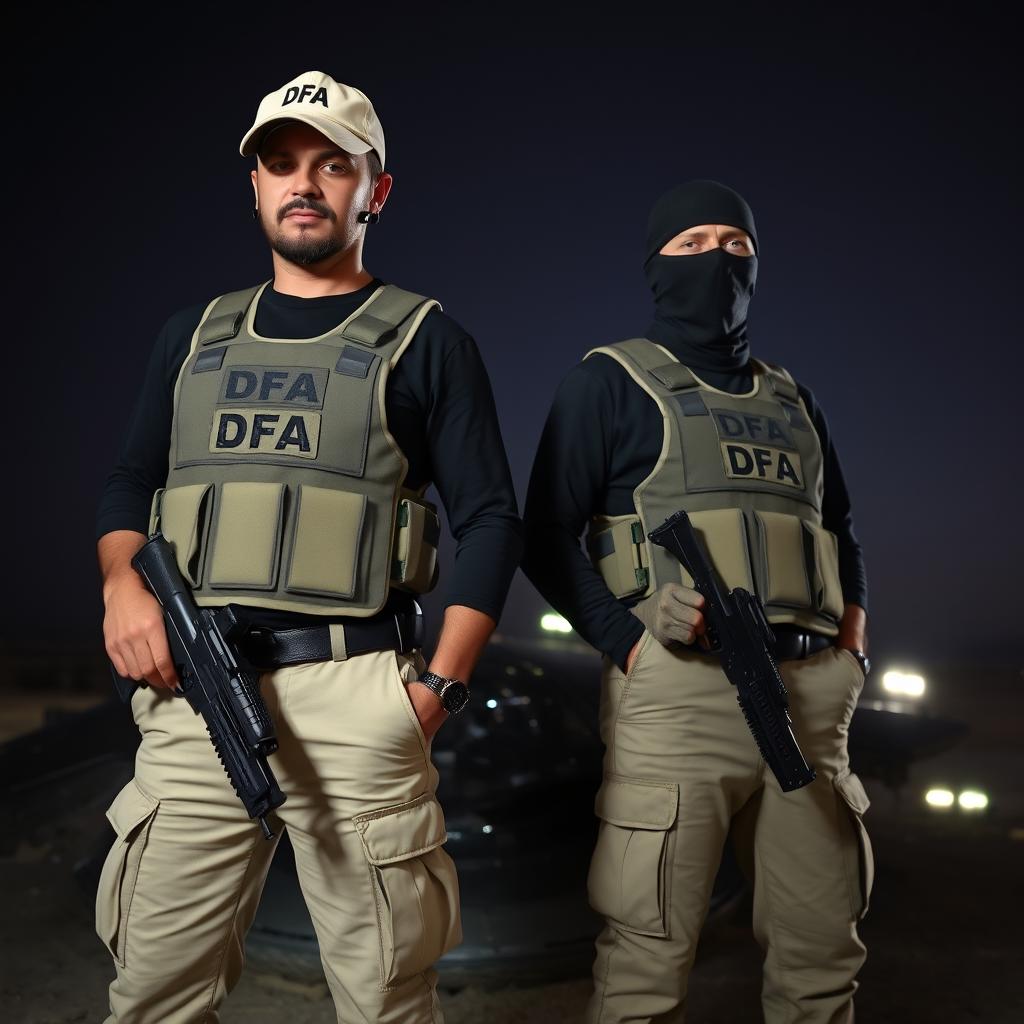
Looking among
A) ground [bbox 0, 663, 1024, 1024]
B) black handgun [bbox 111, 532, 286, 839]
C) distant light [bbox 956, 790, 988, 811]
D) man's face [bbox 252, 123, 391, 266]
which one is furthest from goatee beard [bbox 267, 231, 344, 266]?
distant light [bbox 956, 790, 988, 811]

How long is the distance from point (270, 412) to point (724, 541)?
853mm

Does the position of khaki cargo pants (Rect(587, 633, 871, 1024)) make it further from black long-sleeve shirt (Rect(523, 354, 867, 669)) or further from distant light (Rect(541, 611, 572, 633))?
distant light (Rect(541, 611, 572, 633))

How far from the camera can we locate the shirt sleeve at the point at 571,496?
5.45ft

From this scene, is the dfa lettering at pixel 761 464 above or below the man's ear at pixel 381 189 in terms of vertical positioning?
below

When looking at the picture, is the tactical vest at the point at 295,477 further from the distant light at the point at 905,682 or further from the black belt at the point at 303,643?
the distant light at the point at 905,682

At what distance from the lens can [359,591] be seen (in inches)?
51.9

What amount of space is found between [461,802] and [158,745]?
4.43 feet

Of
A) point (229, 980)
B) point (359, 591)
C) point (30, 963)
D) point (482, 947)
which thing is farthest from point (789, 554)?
Result: point (30, 963)

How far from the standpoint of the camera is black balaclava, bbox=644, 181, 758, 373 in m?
1.79

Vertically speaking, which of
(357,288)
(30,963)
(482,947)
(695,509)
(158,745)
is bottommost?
(30,963)

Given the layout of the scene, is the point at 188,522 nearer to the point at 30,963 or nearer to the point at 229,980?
the point at 229,980

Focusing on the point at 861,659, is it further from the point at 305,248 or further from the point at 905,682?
the point at 905,682

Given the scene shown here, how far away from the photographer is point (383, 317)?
1.42 meters

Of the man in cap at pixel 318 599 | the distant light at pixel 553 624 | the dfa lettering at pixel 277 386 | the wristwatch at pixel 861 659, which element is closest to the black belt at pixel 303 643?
the man in cap at pixel 318 599
